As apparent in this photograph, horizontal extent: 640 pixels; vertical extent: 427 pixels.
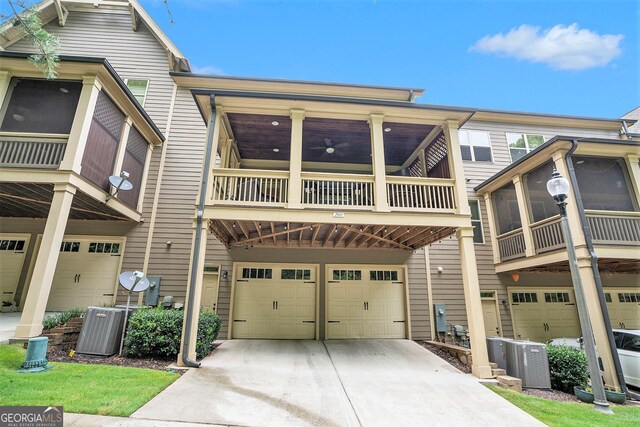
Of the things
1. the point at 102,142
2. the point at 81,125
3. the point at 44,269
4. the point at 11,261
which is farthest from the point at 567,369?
the point at 11,261

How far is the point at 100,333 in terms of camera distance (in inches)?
235

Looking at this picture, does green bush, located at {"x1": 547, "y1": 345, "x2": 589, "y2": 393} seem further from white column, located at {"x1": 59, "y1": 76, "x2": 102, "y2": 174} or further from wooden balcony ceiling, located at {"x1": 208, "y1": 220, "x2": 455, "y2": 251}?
white column, located at {"x1": 59, "y1": 76, "x2": 102, "y2": 174}

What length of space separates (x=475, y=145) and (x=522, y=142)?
7.00ft

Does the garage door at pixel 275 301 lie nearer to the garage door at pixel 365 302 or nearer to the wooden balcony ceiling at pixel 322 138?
the garage door at pixel 365 302

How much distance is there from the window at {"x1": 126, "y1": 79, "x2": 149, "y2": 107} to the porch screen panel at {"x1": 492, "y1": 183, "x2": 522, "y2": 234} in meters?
13.5

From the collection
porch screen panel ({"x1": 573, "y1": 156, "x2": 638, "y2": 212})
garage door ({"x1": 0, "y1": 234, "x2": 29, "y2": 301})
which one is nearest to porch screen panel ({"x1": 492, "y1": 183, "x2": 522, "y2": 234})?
porch screen panel ({"x1": 573, "y1": 156, "x2": 638, "y2": 212})

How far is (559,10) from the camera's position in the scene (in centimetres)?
882

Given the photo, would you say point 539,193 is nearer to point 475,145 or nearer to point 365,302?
point 475,145

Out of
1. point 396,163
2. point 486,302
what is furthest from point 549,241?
point 396,163

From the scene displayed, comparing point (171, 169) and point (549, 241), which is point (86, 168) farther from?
point (549, 241)

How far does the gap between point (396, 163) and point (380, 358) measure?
20.7ft

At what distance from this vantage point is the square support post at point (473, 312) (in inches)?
237

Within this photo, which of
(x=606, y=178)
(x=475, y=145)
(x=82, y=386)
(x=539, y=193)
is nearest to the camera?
(x=82, y=386)

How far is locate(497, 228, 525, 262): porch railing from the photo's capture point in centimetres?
927
